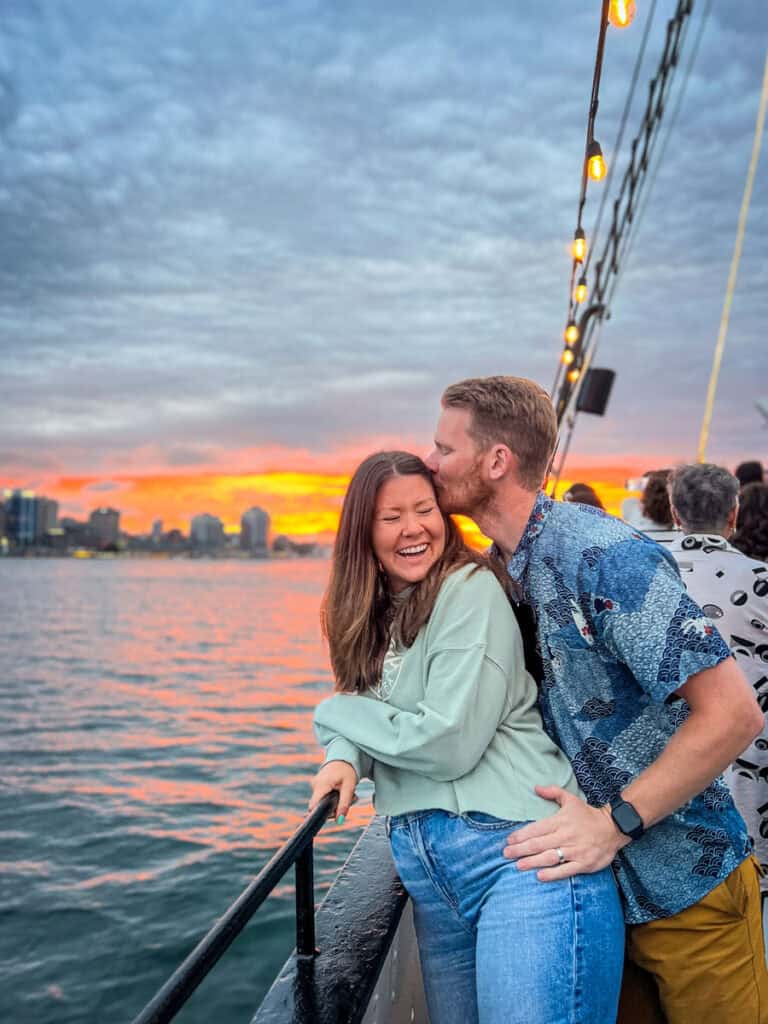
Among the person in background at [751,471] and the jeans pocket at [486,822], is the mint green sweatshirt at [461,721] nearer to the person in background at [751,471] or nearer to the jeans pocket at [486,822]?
the jeans pocket at [486,822]

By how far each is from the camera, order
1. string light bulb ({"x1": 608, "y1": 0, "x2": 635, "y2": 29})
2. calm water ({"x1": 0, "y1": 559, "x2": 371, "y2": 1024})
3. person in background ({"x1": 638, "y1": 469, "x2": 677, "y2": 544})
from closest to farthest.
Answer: string light bulb ({"x1": 608, "y1": 0, "x2": 635, "y2": 29})
person in background ({"x1": 638, "y1": 469, "x2": 677, "y2": 544})
calm water ({"x1": 0, "y1": 559, "x2": 371, "y2": 1024})

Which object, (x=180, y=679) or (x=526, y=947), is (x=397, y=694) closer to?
(x=526, y=947)

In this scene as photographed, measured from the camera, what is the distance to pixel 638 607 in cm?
185

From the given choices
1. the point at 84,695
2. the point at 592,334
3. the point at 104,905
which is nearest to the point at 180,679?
the point at 84,695

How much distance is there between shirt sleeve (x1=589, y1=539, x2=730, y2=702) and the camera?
70.6 inches

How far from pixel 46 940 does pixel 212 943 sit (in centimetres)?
796

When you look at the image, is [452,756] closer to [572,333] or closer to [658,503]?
[658,503]

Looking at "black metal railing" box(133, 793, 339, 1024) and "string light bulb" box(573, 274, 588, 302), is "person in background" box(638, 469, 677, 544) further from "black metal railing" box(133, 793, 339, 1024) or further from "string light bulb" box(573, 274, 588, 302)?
"string light bulb" box(573, 274, 588, 302)

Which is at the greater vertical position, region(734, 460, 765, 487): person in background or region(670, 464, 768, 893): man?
region(734, 460, 765, 487): person in background

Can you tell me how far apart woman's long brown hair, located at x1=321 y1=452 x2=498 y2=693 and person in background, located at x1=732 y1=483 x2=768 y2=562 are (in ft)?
6.95

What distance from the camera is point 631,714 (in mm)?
1990

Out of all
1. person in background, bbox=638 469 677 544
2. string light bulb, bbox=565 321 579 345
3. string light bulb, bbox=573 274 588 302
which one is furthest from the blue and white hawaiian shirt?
string light bulb, bbox=565 321 579 345

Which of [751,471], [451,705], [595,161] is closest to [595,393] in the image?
[751,471]

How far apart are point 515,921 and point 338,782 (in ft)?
1.77
